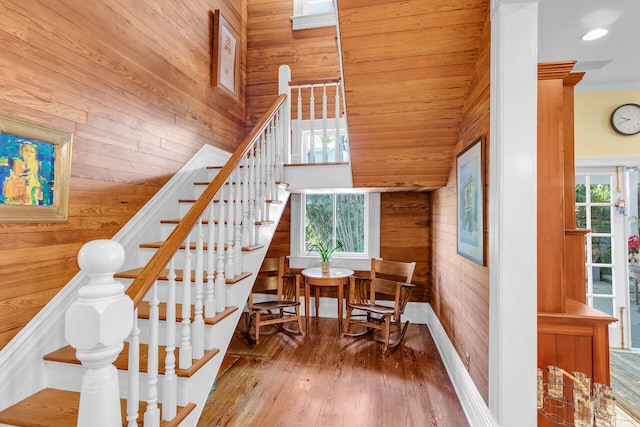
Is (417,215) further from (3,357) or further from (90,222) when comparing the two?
(3,357)

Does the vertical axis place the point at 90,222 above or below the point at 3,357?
above

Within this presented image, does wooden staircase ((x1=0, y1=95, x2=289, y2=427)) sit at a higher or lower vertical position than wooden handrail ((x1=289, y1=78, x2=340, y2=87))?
lower

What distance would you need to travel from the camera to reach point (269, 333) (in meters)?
3.47

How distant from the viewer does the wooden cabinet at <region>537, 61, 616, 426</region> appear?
63.9 inches

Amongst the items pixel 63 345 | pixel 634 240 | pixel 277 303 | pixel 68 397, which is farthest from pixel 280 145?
pixel 634 240

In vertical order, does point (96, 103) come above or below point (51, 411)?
above

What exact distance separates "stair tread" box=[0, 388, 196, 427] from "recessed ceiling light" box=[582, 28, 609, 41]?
3.83 meters

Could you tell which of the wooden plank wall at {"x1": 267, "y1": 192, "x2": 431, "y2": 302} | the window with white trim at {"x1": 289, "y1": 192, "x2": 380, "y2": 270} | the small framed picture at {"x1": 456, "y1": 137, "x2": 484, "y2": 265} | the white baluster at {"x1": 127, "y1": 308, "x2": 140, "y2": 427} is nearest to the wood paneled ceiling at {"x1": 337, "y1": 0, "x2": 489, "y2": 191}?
the small framed picture at {"x1": 456, "y1": 137, "x2": 484, "y2": 265}

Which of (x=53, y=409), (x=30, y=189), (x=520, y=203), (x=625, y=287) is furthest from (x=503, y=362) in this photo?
(x=625, y=287)

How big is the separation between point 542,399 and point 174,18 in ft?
12.7

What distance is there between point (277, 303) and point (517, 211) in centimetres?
257

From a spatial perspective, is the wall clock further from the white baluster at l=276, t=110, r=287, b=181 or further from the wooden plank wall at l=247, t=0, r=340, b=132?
the white baluster at l=276, t=110, r=287, b=181

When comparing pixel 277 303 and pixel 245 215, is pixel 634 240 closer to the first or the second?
pixel 277 303

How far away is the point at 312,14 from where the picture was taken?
13.1 ft
